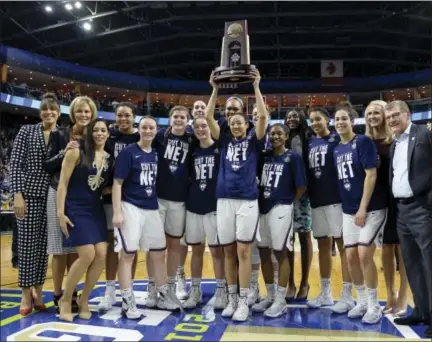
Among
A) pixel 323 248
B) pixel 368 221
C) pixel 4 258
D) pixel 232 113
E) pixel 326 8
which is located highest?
pixel 326 8

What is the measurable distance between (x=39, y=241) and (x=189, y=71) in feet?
71.0

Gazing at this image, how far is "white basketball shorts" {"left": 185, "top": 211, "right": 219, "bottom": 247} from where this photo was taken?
3354 millimetres

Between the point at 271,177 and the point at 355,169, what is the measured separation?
2.06 feet

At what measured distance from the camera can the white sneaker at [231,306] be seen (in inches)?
120

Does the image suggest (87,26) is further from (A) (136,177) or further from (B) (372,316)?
(B) (372,316)

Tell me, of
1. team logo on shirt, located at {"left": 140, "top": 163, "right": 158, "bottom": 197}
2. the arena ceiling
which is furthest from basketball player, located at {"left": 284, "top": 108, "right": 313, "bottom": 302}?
the arena ceiling

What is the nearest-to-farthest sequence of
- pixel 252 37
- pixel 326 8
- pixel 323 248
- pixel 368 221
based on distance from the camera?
pixel 368 221
pixel 323 248
pixel 326 8
pixel 252 37

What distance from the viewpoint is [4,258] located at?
6039mm

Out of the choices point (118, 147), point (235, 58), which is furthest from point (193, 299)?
point (235, 58)

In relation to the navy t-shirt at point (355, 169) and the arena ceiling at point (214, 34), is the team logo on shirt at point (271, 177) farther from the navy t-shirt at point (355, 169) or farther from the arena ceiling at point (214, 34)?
the arena ceiling at point (214, 34)

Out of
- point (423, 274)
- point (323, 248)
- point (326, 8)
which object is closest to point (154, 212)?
point (323, 248)

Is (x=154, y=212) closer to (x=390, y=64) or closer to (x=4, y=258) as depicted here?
(x=4, y=258)

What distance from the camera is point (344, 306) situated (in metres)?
3.21

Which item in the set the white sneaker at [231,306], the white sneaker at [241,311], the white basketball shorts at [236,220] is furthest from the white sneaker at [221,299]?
the white basketball shorts at [236,220]
